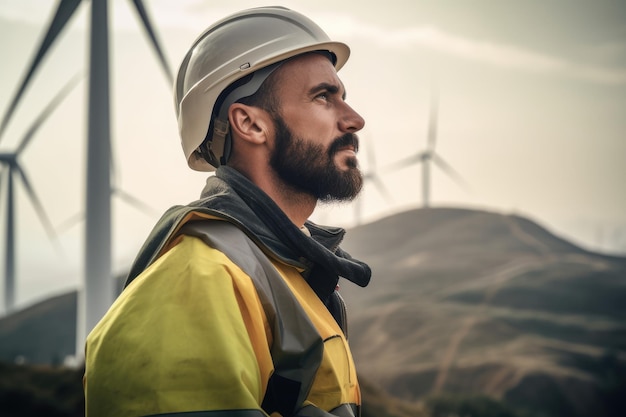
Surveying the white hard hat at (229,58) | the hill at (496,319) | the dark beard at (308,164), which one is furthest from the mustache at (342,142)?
the hill at (496,319)

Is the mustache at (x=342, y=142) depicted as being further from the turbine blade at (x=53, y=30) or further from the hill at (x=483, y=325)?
the hill at (x=483, y=325)

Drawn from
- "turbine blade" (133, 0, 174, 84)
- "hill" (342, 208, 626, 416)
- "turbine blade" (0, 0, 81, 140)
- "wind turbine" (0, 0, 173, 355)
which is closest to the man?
"wind turbine" (0, 0, 173, 355)

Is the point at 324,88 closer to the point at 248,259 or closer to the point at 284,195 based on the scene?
the point at 284,195

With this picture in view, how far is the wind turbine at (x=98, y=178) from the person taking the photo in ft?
69.5

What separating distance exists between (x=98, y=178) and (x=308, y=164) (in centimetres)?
1854

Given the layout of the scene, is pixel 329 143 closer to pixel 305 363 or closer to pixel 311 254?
pixel 311 254

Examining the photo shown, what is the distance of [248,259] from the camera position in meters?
3.01

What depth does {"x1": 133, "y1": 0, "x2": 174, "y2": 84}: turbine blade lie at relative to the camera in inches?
916

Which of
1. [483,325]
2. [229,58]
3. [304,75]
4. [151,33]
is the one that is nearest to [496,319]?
[483,325]

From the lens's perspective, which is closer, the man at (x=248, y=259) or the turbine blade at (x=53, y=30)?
the man at (x=248, y=259)

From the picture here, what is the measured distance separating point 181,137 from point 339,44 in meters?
1.01

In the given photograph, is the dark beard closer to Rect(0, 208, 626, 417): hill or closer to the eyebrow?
the eyebrow

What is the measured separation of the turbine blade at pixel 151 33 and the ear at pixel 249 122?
19901 millimetres

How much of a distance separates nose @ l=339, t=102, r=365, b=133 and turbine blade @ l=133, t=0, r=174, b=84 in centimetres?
2001
